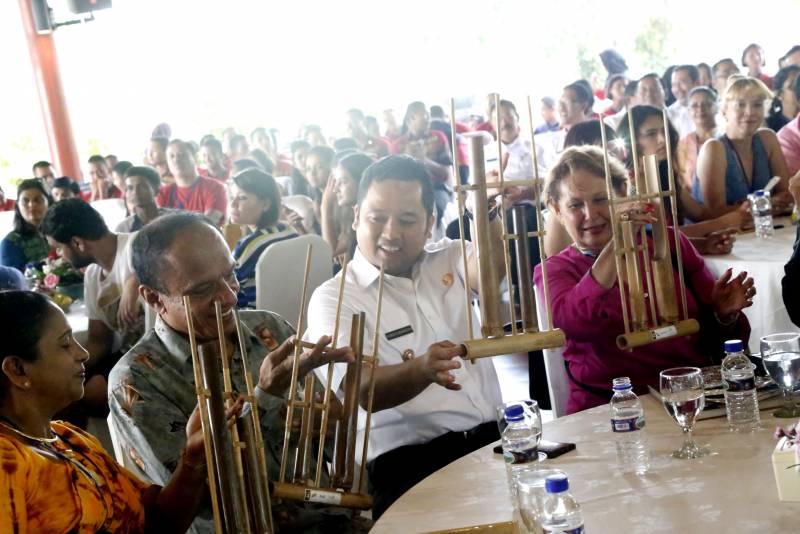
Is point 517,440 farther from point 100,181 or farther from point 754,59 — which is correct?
point 754,59

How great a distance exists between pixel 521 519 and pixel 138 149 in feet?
40.1

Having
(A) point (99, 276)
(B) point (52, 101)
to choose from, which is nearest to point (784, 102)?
(A) point (99, 276)

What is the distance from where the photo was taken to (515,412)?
1.75 m

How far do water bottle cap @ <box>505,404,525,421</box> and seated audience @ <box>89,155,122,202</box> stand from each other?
851 cm

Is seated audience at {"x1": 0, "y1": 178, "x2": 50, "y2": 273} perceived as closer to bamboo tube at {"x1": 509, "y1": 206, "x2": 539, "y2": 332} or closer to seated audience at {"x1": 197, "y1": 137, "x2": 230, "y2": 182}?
seated audience at {"x1": 197, "y1": 137, "x2": 230, "y2": 182}

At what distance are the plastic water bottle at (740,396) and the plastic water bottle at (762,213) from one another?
2.19 m

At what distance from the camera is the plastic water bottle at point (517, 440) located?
68.9 inches

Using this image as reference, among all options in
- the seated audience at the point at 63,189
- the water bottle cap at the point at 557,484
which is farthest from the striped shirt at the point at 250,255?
the seated audience at the point at 63,189

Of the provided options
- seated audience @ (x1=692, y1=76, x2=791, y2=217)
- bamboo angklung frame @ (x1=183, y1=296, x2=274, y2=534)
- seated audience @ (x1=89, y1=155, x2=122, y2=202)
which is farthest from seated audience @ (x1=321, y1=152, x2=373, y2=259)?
seated audience @ (x1=89, y1=155, x2=122, y2=202)

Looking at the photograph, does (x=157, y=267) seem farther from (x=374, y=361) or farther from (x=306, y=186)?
(x=306, y=186)

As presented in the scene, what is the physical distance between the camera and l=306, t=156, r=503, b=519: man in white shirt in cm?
244

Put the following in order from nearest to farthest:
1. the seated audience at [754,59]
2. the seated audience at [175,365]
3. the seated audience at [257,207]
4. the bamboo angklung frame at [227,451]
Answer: the bamboo angklung frame at [227,451], the seated audience at [175,365], the seated audience at [257,207], the seated audience at [754,59]

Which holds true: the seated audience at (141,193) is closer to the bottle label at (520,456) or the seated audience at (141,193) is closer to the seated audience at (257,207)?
the seated audience at (257,207)

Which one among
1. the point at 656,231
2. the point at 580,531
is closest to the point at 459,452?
the point at 656,231
